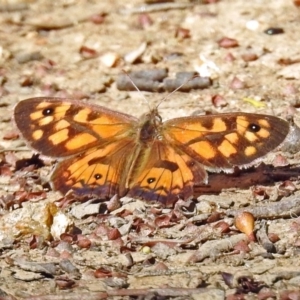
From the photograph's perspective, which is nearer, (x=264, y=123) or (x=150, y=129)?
(x=264, y=123)

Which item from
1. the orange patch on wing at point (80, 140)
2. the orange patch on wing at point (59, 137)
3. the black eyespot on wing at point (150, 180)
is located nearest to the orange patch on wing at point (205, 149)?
the black eyespot on wing at point (150, 180)

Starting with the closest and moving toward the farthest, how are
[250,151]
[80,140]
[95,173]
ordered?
1. [250,151]
2. [95,173]
3. [80,140]

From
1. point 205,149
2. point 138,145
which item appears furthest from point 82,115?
point 205,149

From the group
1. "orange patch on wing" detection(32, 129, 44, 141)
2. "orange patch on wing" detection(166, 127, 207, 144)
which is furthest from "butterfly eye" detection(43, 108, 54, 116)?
"orange patch on wing" detection(166, 127, 207, 144)

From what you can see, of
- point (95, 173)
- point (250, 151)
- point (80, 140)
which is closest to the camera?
point (250, 151)

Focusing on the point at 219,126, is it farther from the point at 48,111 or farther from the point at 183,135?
the point at 48,111

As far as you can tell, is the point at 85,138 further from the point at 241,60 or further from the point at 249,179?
the point at 241,60

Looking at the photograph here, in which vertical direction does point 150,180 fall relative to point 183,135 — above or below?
below
